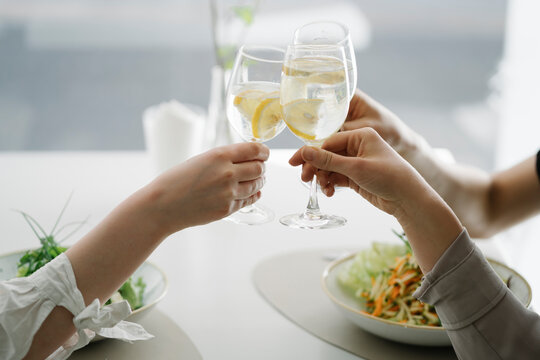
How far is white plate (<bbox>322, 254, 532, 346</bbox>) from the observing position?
41.1 inches

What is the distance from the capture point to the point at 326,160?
3.15 feet

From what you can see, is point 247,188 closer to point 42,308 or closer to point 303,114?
point 303,114

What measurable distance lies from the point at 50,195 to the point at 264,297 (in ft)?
2.90

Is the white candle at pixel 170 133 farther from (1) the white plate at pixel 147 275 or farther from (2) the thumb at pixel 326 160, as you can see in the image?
(2) the thumb at pixel 326 160

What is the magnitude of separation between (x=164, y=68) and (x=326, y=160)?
19.7 ft

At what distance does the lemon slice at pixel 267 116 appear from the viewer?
1053mm

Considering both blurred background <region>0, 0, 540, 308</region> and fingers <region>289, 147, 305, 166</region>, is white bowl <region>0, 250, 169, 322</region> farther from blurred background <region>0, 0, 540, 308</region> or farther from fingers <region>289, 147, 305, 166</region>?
blurred background <region>0, 0, 540, 308</region>

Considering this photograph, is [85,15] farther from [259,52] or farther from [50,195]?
[259,52]

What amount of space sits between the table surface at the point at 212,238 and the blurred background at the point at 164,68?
12.5ft

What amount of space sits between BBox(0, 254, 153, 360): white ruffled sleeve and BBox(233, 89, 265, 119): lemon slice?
1.27 feet

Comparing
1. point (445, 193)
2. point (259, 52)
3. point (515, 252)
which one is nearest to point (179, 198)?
point (259, 52)

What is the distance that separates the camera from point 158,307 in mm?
1235

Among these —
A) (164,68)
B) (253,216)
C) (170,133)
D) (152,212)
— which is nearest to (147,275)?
(253,216)

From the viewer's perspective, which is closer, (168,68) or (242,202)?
(242,202)
